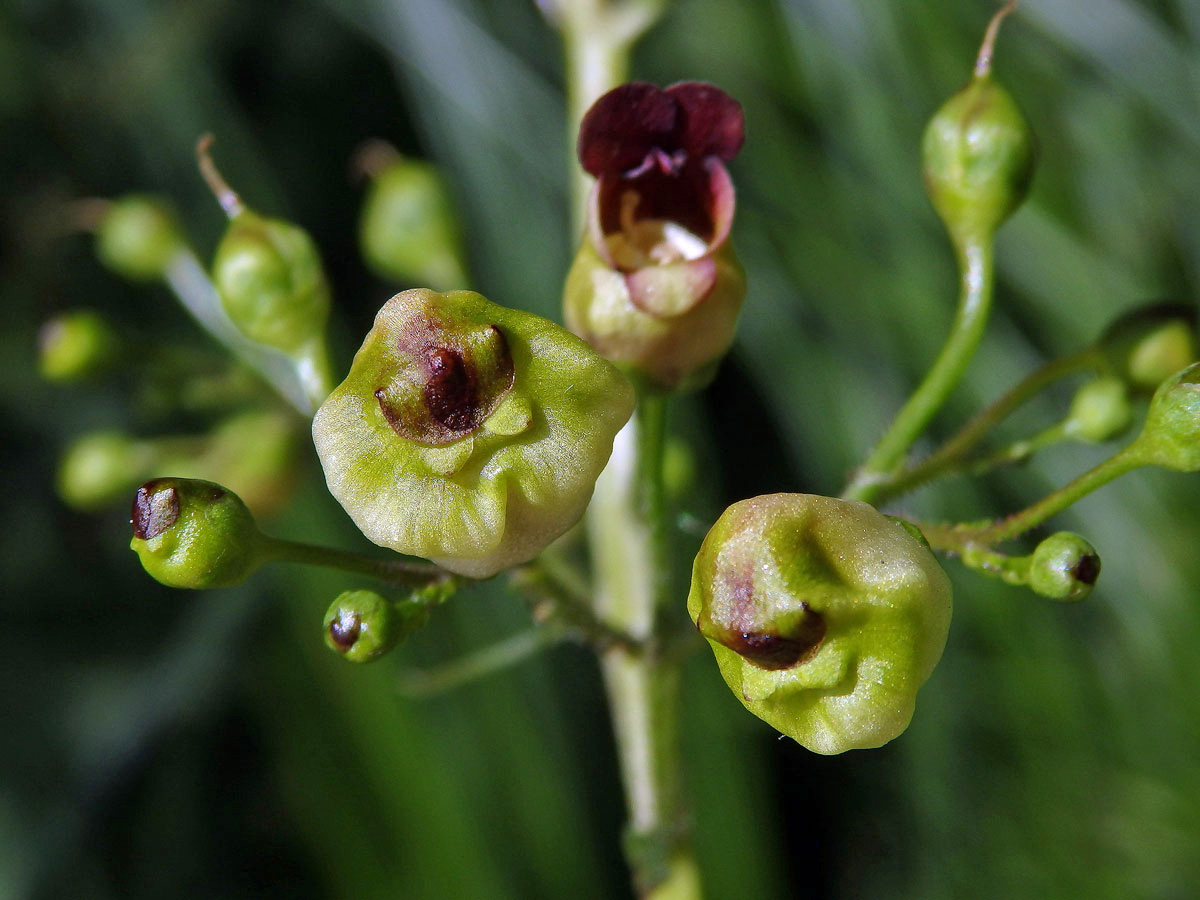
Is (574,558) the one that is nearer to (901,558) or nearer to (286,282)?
(286,282)

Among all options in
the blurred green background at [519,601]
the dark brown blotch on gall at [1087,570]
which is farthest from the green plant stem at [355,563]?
the blurred green background at [519,601]

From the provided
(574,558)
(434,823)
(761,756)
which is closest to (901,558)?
(574,558)

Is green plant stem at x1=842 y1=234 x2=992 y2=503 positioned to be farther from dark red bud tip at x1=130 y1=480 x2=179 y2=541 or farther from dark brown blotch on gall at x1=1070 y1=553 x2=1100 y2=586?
dark red bud tip at x1=130 y1=480 x2=179 y2=541

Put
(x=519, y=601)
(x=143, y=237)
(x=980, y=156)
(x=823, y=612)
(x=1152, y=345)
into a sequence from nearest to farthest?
(x=823, y=612) < (x=980, y=156) < (x=1152, y=345) < (x=143, y=237) < (x=519, y=601)

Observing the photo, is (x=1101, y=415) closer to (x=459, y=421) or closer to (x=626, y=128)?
(x=626, y=128)

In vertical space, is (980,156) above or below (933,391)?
above

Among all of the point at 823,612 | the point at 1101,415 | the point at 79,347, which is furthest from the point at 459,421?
the point at 79,347

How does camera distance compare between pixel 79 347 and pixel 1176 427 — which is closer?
pixel 1176 427
